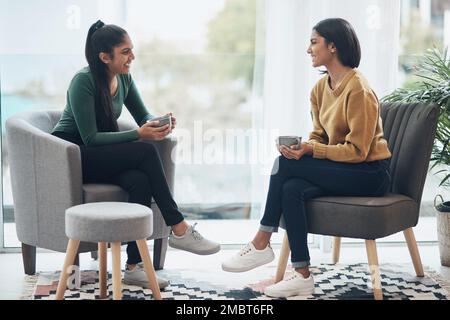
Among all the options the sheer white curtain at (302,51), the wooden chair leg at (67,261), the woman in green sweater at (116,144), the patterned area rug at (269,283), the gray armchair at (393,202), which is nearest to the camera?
the wooden chair leg at (67,261)

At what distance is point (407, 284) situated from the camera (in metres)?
3.18

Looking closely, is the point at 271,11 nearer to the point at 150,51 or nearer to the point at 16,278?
the point at 150,51

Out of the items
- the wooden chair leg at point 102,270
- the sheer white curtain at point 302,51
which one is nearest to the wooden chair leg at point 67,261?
the wooden chair leg at point 102,270

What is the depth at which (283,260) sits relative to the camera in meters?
3.12

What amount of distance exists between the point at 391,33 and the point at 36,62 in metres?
1.80

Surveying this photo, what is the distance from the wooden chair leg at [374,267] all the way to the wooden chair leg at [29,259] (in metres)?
1.48

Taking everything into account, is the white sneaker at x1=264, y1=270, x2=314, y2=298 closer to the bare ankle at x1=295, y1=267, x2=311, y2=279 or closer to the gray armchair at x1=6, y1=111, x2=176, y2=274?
the bare ankle at x1=295, y1=267, x2=311, y2=279

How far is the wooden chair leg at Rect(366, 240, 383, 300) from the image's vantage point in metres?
2.90

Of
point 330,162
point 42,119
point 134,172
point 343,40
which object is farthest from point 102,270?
point 343,40

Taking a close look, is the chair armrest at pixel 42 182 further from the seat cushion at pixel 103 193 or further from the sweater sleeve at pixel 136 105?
the sweater sleeve at pixel 136 105

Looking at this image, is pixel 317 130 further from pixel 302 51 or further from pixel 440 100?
pixel 302 51

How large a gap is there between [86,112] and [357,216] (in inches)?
46.7

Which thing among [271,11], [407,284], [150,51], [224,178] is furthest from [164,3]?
[407,284]

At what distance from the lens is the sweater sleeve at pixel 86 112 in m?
3.09
